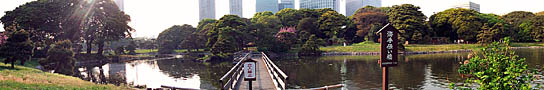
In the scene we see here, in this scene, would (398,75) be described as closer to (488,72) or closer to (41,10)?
(488,72)

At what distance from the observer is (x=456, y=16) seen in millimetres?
58344

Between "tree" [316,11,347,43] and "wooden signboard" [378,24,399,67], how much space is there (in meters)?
50.7

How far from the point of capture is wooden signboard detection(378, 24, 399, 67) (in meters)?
7.84

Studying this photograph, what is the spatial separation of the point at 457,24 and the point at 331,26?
20931 millimetres

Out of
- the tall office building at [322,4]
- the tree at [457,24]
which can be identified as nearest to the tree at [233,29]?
the tree at [457,24]

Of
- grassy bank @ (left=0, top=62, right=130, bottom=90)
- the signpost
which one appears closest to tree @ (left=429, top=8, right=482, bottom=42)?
the signpost

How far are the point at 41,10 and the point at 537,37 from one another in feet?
239

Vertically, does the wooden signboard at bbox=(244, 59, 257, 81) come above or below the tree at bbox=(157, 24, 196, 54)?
below

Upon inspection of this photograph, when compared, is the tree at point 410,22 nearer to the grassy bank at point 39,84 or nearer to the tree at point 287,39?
the tree at point 287,39

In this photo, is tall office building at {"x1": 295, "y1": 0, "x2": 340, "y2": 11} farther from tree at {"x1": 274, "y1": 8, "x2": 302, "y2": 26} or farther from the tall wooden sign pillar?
the tall wooden sign pillar

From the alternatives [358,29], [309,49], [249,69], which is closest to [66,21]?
[309,49]

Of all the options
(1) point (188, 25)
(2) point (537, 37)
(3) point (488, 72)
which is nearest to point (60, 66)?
(3) point (488, 72)

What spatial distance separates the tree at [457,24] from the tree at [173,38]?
45.7m

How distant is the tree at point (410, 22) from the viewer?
52.7m
